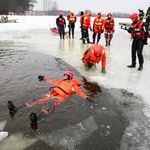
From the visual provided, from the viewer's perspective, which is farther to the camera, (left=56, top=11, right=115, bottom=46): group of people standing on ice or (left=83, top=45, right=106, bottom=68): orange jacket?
(left=56, top=11, right=115, bottom=46): group of people standing on ice

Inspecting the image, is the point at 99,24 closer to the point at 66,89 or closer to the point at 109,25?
the point at 109,25

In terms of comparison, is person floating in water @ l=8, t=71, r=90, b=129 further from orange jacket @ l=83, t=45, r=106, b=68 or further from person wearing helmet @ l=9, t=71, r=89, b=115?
orange jacket @ l=83, t=45, r=106, b=68

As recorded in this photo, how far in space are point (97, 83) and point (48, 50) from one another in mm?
5205

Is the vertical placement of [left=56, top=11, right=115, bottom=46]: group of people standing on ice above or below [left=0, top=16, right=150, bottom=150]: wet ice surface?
above

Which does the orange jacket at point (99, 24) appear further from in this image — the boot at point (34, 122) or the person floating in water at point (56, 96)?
the boot at point (34, 122)

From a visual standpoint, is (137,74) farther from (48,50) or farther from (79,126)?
(48,50)

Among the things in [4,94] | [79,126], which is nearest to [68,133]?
[79,126]

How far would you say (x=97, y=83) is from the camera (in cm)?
714

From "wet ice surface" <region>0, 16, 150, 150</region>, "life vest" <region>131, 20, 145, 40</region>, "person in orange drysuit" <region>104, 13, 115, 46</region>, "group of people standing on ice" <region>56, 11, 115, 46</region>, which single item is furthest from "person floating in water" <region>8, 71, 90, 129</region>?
"person in orange drysuit" <region>104, 13, 115, 46</region>

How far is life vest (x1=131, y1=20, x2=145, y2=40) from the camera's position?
8070 millimetres

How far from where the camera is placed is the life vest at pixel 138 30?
8.07 m

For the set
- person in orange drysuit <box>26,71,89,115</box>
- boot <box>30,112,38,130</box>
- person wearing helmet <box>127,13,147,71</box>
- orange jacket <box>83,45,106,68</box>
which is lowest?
boot <box>30,112,38,130</box>

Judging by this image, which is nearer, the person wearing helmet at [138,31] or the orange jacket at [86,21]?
the person wearing helmet at [138,31]

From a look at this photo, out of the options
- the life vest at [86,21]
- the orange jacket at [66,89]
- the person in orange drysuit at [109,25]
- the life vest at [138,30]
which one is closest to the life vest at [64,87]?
the orange jacket at [66,89]
